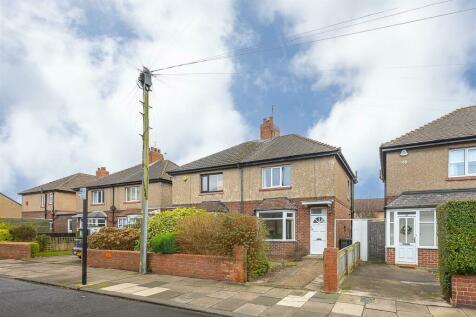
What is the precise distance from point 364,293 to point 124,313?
612 cm

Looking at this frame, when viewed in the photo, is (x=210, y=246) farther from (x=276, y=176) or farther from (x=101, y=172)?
(x=101, y=172)

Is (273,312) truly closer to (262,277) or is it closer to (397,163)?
(262,277)

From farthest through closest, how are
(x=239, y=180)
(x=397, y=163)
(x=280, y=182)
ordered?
(x=239, y=180)
(x=280, y=182)
(x=397, y=163)

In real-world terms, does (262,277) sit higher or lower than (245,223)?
A: lower

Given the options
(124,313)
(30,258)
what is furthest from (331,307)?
(30,258)

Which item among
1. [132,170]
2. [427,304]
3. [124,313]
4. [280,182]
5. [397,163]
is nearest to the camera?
[124,313]

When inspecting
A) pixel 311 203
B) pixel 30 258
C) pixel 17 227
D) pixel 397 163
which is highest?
pixel 397 163

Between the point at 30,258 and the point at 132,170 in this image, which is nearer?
the point at 30,258

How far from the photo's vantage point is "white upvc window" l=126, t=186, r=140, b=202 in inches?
1139

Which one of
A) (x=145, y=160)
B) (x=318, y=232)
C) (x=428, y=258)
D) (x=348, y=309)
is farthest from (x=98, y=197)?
(x=348, y=309)

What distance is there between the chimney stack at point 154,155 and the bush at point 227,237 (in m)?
21.5

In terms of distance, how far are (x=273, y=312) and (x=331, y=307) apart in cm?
141

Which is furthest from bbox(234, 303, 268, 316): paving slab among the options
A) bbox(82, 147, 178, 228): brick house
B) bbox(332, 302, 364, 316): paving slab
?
bbox(82, 147, 178, 228): brick house

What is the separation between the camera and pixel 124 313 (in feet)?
26.1
